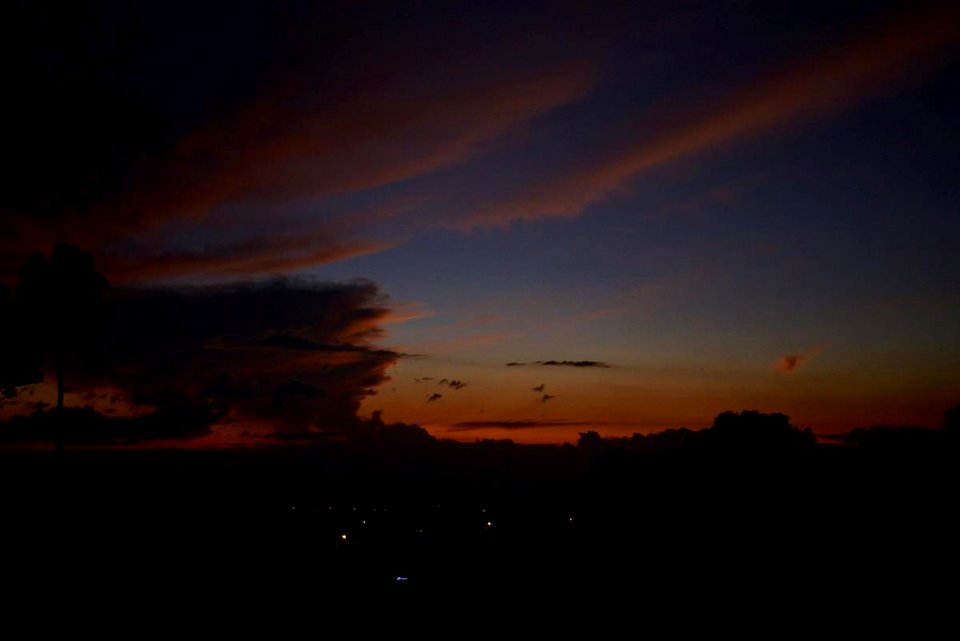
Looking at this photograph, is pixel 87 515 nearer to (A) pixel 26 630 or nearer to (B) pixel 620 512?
(A) pixel 26 630

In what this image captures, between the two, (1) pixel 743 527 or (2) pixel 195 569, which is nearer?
(2) pixel 195 569

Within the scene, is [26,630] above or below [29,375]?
below

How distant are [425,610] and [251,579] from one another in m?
7.88

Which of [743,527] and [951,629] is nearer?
[951,629]

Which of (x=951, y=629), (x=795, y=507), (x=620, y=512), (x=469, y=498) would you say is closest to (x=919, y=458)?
(x=795, y=507)

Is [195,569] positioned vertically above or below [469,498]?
above

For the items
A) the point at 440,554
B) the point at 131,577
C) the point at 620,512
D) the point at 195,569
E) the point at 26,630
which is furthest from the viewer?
the point at 620,512

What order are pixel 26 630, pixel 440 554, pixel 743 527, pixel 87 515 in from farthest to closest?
pixel 440 554
pixel 743 527
pixel 87 515
pixel 26 630

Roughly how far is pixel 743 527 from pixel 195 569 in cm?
2817

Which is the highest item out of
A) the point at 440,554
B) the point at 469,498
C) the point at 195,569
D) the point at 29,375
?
the point at 29,375

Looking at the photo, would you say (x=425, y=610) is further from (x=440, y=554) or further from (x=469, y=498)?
(x=469, y=498)

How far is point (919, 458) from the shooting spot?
46.8m

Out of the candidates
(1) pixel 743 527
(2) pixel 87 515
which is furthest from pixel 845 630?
(2) pixel 87 515

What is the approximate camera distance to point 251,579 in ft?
104
